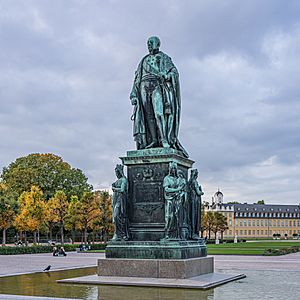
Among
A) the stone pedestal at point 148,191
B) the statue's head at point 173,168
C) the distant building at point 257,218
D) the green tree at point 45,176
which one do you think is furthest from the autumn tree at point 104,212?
the distant building at point 257,218

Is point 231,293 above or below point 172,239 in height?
below

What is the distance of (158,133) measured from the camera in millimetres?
16047

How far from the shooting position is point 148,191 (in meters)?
15.2

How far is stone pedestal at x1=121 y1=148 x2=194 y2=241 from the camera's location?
49.0 feet

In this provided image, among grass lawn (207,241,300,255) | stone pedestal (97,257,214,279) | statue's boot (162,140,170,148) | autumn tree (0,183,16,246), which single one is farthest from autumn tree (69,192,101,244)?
stone pedestal (97,257,214,279)

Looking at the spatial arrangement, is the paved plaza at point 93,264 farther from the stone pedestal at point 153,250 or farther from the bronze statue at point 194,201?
the stone pedestal at point 153,250

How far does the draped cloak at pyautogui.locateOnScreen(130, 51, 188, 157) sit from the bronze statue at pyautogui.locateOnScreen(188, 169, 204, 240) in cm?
87

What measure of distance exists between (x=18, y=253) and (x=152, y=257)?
33406mm

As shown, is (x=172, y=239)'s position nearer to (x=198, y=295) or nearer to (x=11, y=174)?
(x=198, y=295)

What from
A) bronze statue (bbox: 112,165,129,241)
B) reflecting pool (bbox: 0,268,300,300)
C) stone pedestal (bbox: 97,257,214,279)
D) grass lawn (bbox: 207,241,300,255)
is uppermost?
bronze statue (bbox: 112,165,129,241)

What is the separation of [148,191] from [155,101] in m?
2.74

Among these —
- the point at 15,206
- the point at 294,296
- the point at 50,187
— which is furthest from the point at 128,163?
the point at 50,187

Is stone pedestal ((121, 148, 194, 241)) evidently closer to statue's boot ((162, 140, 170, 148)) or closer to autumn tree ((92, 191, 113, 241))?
statue's boot ((162, 140, 170, 148))

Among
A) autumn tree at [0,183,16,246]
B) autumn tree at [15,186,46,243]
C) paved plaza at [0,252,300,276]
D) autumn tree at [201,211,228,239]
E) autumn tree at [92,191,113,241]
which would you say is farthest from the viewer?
autumn tree at [201,211,228,239]
